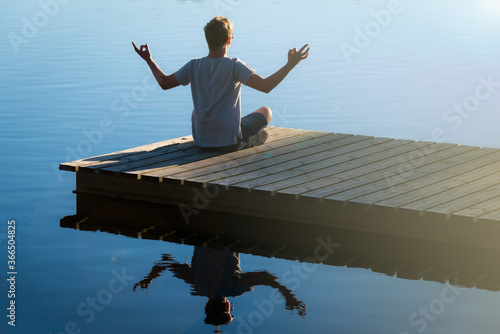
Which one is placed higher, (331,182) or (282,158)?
(282,158)

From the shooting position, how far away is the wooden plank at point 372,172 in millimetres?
7629

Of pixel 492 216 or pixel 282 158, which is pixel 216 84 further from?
pixel 492 216

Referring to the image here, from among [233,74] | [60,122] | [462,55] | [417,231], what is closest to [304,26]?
[462,55]

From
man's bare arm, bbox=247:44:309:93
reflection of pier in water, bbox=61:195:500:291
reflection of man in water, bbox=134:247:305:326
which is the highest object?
man's bare arm, bbox=247:44:309:93

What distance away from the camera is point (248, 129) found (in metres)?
9.19

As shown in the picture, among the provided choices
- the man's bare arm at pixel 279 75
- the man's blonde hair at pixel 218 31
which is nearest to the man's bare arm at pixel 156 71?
the man's blonde hair at pixel 218 31

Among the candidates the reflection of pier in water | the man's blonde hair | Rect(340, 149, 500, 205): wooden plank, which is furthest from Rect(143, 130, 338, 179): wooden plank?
Rect(340, 149, 500, 205): wooden plank

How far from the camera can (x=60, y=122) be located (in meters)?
12.7

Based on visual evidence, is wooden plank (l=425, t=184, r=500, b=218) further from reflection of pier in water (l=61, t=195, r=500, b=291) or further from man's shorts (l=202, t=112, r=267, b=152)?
man's shorts (l=202, t=112, r=267, b=152)

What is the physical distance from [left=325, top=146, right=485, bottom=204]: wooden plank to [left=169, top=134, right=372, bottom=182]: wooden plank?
0.93 m

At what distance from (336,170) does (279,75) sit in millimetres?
1092

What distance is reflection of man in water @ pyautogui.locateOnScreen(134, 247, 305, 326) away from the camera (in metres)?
5.85

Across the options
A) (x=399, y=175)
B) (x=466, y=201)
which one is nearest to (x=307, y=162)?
(x=399, y=175)

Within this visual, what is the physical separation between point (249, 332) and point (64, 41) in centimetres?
1851
